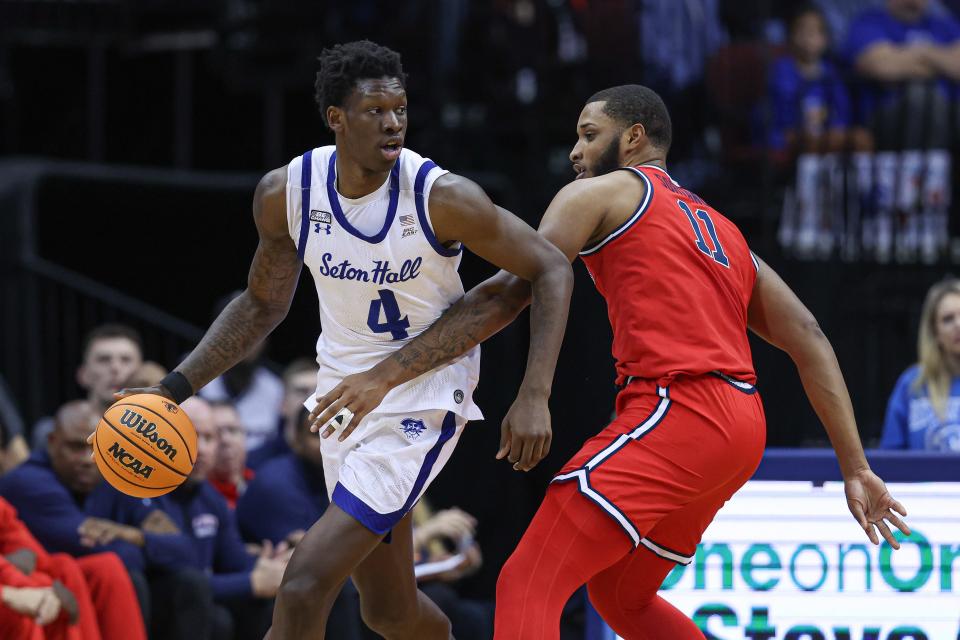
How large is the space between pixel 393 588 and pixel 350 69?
171 cm

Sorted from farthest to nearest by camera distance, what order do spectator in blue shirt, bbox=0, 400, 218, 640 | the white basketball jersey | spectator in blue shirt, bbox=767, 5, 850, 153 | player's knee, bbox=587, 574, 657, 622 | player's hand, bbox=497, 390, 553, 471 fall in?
spectator in blue shirt, bbox=767, 5, 850, 153
spectator in blue shirt, bbox=0, 400, 218, 640
player's knee, bbox=587, 574, 657, 622
the white basketball jersey
player's hand, bbox=497, 390, 553, 471

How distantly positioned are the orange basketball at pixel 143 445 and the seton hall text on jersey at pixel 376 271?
0.72m

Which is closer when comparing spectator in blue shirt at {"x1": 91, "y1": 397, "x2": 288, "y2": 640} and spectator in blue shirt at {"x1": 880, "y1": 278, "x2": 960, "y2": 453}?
spectator in blue shirt at {"x1": 91, "y1": 397, "x2": 288, "y2": 640}

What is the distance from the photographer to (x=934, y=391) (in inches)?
293

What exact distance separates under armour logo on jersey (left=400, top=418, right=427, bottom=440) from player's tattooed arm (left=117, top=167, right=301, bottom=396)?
26.4 inches

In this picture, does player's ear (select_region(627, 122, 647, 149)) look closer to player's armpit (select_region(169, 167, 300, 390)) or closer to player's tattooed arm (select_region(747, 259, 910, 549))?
player's tattooed arm (select_region(747, 259, 910, 549))

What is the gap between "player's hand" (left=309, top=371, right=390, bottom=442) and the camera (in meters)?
4.57

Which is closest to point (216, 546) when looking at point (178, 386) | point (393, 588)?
point (178, 386)

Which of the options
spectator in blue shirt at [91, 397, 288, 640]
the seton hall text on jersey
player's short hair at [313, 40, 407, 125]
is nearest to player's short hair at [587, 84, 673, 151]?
player's short hair at [313, 40, 407, 125]

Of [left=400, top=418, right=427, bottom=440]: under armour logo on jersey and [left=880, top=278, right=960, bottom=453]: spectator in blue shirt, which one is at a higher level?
[left=400, top=418, right=427, bottom=440]: under armour logo on jersey

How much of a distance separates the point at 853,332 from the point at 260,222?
5.41 m

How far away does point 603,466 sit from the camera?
14.5 ft

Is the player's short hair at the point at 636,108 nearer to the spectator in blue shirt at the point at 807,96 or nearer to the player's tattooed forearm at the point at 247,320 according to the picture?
the player's tattooed forearm at the point at 247,320

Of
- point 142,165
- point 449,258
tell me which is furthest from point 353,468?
point 142,165
